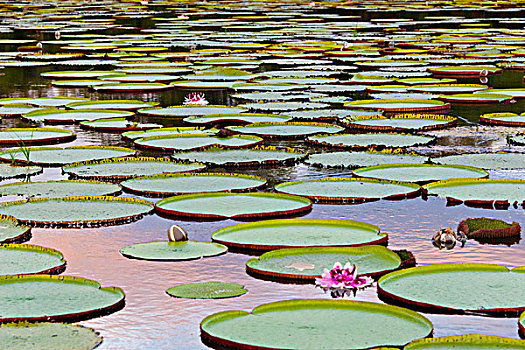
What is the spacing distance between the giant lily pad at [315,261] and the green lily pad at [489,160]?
2.99 metres

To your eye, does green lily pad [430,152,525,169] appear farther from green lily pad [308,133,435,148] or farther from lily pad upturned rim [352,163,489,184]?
green lily pad [308,133,435,148]

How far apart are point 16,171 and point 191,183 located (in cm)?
175

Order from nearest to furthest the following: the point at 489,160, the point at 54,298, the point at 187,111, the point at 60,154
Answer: the point at 54,298 → the point at 489,160 → the point at 60,154 → the point at 187,111

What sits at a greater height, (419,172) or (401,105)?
(401,105)

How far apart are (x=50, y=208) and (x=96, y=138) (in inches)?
141

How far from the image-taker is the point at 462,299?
17.2 feet

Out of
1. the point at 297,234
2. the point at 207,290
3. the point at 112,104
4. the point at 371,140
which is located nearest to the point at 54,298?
the point at 207,290

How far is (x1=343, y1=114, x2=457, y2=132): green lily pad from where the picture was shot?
36.1 feet

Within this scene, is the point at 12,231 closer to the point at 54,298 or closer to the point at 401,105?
the point at 54,298

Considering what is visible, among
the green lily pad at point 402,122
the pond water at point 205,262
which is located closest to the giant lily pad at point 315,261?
the pond water at point 205,262

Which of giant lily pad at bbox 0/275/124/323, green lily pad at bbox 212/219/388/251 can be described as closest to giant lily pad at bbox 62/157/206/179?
green lily pad at bbox 212/219/388/251

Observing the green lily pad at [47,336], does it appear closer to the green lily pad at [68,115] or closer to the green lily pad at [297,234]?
the green lily pad at [297,234]

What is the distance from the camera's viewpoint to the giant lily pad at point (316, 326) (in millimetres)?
4605

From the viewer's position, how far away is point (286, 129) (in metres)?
10.9
